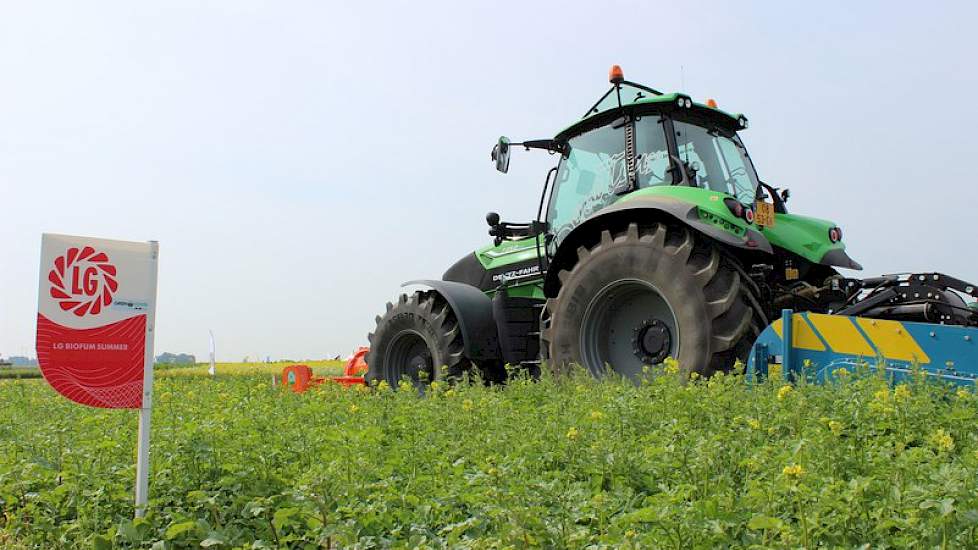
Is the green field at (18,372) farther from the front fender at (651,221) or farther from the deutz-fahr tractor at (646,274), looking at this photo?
the front fender at (651,221)

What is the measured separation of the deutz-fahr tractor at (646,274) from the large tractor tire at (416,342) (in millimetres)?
18

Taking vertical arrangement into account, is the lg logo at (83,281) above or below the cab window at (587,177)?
below

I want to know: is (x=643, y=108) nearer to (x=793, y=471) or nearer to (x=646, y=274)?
(x=646, y=274)

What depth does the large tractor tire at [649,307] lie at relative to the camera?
533 cm

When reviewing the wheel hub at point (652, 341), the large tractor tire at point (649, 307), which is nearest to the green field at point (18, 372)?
the large tractor tire at point (649, 307)

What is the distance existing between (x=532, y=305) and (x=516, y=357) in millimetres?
584

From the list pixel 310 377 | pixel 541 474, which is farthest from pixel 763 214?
pixel 310 377

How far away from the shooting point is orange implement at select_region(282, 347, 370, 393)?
29.4ft

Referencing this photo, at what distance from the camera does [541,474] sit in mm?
3506

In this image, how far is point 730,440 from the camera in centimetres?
375

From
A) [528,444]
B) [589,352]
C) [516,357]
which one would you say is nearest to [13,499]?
[528,444]

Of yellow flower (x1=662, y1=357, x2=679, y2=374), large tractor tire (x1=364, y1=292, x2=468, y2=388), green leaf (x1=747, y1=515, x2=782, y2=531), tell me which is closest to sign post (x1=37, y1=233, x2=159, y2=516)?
green leaf (x1=747, y1=515, x2=782, y2=531)

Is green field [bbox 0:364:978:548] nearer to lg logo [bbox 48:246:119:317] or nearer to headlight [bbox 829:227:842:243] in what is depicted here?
lg logo [bbox 48:246:119:317]

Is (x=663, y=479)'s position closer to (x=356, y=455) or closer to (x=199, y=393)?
(x=356, y=455)
